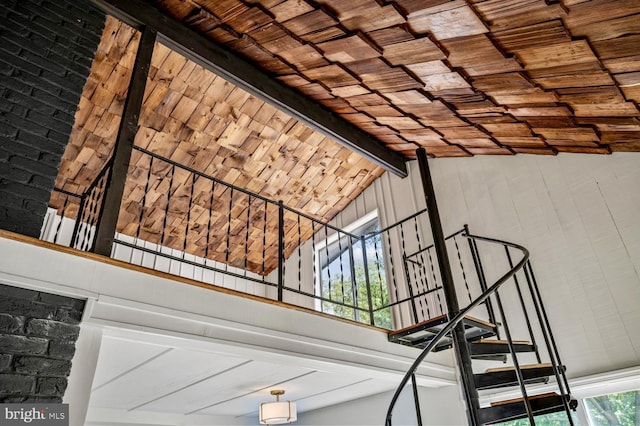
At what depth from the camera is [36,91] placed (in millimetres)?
2854

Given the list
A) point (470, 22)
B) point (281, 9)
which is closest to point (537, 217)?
point (470, 22)

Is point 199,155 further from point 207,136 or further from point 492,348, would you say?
point 492,348

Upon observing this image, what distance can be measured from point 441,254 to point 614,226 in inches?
66.5

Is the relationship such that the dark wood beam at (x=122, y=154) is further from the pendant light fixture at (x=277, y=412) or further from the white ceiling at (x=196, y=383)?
the pendant light fixture at (x=277, y=412)

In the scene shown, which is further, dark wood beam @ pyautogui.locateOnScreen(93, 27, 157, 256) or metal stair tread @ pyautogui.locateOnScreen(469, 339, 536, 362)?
metal stair tread @ pyautogui.locateOnScreen(469, 339, 536, 362)

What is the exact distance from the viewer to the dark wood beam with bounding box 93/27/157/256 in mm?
2664

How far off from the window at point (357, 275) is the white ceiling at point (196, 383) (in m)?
1.28

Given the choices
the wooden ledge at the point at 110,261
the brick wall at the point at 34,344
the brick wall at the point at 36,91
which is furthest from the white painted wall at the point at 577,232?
the brick wall at the point at 36,91

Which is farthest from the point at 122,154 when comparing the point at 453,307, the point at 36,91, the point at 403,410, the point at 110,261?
the point at 403,410

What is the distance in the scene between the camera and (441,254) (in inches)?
138

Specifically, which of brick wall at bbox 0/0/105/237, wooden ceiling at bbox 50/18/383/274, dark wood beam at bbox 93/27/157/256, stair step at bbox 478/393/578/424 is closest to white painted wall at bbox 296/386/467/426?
stair step at bbox 478/393/578/424

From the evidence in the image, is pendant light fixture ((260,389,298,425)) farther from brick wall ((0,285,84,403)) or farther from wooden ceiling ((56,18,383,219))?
wooden ceiling ((56,18,383,219))

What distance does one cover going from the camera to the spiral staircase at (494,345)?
2785mm

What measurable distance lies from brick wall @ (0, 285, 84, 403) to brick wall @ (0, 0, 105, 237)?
0.48m
